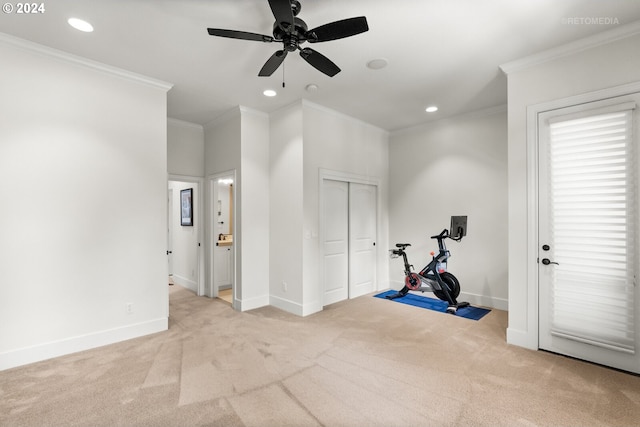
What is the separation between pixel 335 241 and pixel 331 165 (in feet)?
3.93

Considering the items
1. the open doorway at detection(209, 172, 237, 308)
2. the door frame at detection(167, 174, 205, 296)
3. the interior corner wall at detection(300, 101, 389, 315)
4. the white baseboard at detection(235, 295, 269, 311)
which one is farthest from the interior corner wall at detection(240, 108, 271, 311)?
the door frame at detection(167, 174, 205, 296)

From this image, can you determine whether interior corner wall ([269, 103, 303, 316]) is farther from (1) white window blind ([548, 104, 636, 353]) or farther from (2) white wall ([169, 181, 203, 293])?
(1) white window blind ([548, 104, 636, 353])

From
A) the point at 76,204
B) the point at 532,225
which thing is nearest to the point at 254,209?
the point at 76,204

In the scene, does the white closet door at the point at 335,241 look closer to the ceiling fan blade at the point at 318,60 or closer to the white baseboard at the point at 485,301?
A: the white baseboard at the point at 485,301

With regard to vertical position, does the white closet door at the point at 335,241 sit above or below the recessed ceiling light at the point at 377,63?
below

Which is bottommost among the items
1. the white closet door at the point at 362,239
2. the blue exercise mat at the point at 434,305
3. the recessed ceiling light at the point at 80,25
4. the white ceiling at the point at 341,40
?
the blue exercise mat at the point at 434,305

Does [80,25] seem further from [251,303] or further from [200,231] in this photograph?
[251,303]

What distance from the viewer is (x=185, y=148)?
509 centimetres

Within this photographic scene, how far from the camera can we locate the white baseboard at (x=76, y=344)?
273cm

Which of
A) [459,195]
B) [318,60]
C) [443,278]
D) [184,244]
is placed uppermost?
[318,60]

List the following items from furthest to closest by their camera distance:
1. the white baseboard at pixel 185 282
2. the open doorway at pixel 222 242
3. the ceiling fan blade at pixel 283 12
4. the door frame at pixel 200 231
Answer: the white baseboard at pixel 185 282 < the door frame at pixel 200 231 < the open doorway at pixel 222 242 < the ceiling fan blade at pixel 283 12

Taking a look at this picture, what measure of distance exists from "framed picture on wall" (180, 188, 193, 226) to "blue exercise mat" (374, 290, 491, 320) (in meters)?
3.66

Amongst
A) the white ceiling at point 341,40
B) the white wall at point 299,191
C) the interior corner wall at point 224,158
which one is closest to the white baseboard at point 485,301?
the white wall at point 299,191

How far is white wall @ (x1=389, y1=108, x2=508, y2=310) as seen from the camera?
454cm
